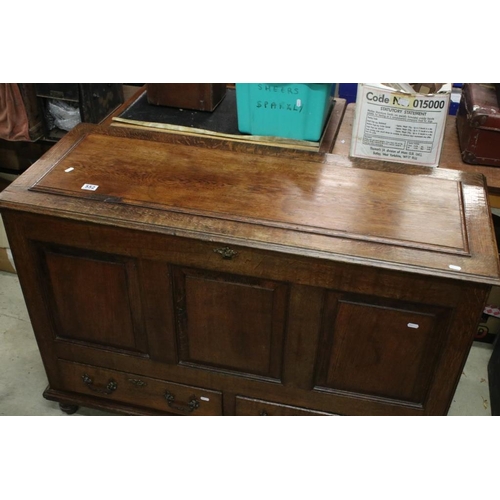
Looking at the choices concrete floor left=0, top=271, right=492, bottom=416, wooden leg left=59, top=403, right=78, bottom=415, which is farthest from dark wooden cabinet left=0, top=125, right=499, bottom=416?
concrete floor left=0, top=271, right=492, bottom=416

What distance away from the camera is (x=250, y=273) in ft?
5.48

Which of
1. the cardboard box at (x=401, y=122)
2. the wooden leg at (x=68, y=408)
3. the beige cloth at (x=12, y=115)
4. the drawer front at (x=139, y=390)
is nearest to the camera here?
the cardboard box at (x=401, y=122)

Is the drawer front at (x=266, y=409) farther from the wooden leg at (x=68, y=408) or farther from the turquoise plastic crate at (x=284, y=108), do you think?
the turquoise plastic crate at (x=284, y=108)

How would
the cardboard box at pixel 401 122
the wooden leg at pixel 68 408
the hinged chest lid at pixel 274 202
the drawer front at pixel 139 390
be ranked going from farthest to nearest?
1. the wooden leg at pixel 68 408
2. the drawer front at pixel 139 390
3. the cardboard box at pixel 401 122
4. the hinged chest lid at pixel 274 202

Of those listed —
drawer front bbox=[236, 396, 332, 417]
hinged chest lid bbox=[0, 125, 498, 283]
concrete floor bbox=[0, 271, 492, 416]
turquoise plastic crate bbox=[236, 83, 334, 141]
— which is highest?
turquoise plastic crate bbox=[236, 83, 334, 141]

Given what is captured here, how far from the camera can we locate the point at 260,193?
1.80 meters

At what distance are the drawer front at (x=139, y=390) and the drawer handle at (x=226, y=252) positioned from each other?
593 millimetres

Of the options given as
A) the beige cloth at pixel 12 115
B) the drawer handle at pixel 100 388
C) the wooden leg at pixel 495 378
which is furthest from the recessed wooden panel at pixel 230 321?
the beige cloth at pixel 12 115

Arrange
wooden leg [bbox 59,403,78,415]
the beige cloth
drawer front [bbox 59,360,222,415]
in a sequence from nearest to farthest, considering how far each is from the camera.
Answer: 1. drawer front [bbox 59,360,222,415]
2. wooden leg [bbox 59,403,78,415]
3. the beige cloth

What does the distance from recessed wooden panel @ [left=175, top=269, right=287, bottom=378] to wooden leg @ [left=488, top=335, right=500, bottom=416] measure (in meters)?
1.00

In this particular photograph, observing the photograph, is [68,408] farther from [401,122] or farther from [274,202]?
[401,122]

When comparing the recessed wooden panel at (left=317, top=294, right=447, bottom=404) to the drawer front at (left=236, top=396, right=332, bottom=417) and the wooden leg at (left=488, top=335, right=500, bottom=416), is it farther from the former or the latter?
the wooden leg at (left=488, top=335, right=500, bottom=416)

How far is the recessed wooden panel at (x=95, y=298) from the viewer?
5.95 feet

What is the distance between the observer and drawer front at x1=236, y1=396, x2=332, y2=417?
1939 millimetres
